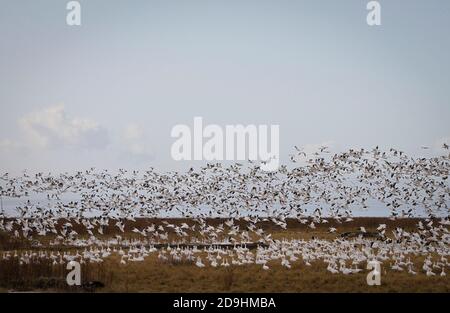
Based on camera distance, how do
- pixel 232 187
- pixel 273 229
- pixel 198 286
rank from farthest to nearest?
1. pixel 273 229
2. pixel 232 187
3. pixel 198 286

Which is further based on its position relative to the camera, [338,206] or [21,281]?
[338,206]

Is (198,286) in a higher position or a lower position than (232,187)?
lower

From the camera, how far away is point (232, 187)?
135 ft

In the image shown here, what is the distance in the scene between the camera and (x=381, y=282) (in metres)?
27.3

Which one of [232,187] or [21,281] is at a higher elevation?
[232,187]
